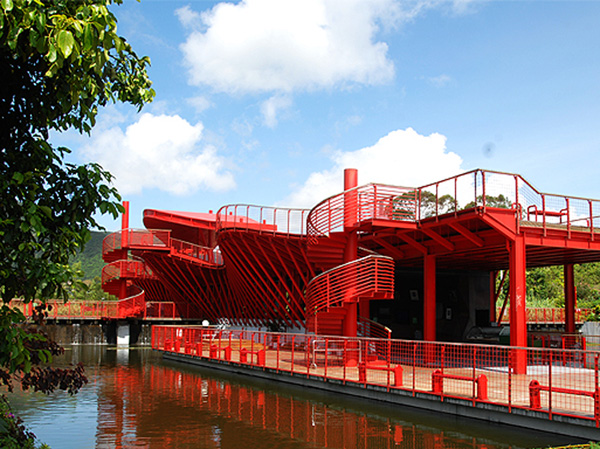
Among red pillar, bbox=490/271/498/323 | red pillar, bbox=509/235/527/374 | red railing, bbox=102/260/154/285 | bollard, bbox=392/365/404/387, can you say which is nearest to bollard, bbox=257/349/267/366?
bollard, bbox=392/365/404/387

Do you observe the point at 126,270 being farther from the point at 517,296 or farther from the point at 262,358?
the point at 517,296

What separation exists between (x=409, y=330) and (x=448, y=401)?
646 inches

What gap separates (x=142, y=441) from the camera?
10.2m

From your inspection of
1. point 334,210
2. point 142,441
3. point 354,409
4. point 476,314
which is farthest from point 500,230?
point 476,314

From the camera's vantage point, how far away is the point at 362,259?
54.6 feet

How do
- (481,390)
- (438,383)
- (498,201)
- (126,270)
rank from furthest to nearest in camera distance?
(126,270)
(498,201)
(438,383)
(481,390)

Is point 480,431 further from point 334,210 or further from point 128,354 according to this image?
point 128,354

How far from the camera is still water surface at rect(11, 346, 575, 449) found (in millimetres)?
10164

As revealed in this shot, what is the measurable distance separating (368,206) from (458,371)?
5363mm

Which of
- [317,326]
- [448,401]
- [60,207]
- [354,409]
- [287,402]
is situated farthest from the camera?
[317,326]

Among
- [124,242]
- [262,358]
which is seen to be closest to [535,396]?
[262,358]

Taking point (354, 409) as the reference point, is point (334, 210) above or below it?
above

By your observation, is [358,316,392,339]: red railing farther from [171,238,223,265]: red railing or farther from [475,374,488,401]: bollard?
[171,238,223,265]: red railing

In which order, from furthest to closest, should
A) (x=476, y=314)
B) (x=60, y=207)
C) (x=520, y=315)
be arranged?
(x=476, y=314), (x=520, y=315), (x=60, y=207)
